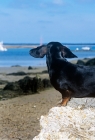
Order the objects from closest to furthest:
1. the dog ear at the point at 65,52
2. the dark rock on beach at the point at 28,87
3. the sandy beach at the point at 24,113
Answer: the dog ear at the point at 65,52 < the sandy beach at the point at 24,113 < the dark rock on beach at the point at 28,87

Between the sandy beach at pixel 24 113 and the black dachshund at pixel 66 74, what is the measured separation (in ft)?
6.40

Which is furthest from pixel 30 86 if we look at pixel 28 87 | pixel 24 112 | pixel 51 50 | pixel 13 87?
pixel 51 50

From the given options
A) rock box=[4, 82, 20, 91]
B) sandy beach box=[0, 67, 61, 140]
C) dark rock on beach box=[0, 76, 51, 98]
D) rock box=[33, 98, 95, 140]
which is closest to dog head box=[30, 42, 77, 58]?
rock box=[33, 98, 95, 140]

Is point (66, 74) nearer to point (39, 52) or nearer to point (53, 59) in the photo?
point (53, 59)

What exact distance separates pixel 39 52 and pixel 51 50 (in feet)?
0.45

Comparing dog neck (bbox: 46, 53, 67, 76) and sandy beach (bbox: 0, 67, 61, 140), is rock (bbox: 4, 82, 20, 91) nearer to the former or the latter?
sandy beach (bbox: 0, 67, 61, 140)

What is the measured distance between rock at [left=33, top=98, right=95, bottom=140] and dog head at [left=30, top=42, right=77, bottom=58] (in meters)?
0.58

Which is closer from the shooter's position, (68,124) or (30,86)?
(68,124)

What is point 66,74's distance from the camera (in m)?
4.92

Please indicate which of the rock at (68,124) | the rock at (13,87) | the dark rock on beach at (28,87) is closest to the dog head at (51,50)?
the rock at (68,124)

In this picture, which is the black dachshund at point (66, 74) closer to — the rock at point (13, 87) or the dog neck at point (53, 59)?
the dog neck at point (53, 59)

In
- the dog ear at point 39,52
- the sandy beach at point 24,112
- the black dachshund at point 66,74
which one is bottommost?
the sandy beach at point 24,112

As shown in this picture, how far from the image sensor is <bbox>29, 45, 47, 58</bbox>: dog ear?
16.4ft

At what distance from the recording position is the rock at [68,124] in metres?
4.90
